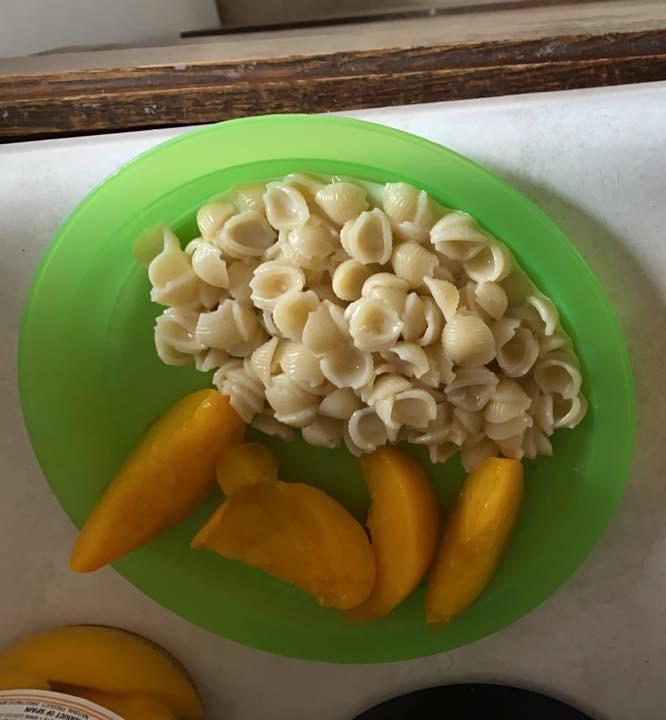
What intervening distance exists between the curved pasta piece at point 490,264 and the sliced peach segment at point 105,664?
1.49ft

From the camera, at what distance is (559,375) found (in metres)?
0.70

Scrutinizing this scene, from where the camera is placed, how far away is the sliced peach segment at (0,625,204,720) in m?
0.72

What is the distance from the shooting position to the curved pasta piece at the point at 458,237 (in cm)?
66

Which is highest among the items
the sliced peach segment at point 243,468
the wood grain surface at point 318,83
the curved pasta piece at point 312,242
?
the wood grain surface at point 318,83

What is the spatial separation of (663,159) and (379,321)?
12.2 inches

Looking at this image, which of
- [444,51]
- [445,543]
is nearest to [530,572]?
[445,543]

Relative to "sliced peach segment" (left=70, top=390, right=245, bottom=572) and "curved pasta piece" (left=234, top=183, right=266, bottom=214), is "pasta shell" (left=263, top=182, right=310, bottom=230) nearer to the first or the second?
"curved pasta piece" (left=234, top=183, right=266, bottom=214)

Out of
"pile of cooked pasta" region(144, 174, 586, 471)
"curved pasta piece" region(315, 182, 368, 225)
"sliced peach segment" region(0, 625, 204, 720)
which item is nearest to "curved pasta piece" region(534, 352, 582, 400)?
"pile of cooked pasta" region(144, 174, 586, 471)

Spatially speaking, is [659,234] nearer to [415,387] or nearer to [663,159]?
[663,159]

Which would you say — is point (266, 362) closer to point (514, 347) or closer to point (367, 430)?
point (367, 430)

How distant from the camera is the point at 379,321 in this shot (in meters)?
0.65

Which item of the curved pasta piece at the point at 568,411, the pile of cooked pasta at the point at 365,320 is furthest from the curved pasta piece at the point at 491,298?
the curved pasta piece at the point at 568,411

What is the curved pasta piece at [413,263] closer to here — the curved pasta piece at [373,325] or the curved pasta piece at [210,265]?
the curved pasta piece at [373,325]

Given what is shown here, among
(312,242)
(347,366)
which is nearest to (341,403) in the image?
(347,366)
